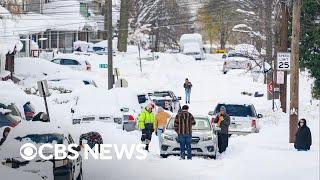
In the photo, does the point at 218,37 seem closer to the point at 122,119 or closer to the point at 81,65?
the point at 81,65

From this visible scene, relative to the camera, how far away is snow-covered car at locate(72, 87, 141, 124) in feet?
78.9

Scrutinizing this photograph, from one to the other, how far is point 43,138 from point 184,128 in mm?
5206

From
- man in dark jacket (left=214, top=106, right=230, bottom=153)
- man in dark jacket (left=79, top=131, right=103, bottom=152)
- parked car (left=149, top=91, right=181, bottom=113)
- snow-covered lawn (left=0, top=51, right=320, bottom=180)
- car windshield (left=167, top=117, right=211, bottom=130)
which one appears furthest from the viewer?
parked car (left=149, top=91, right=181, bottom=113)

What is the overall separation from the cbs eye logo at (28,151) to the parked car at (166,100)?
1824 centimetres

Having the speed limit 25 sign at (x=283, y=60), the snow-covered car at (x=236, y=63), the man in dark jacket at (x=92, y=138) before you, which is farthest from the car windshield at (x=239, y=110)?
the snow-covered car at (x=236, y=63)

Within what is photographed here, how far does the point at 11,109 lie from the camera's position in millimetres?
22234

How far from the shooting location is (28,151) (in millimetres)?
12984

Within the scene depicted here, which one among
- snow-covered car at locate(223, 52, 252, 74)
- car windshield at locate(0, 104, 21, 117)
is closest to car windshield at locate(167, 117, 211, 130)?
car windshield at locate(0, 104, 21, 117)

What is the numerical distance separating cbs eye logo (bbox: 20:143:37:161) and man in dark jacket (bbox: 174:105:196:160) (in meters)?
5.91

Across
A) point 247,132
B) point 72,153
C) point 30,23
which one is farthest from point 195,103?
point 72,153

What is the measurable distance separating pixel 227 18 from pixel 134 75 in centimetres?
2764

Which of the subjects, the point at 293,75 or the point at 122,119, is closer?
the point at 293,75

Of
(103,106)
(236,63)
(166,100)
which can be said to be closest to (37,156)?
(103,106)

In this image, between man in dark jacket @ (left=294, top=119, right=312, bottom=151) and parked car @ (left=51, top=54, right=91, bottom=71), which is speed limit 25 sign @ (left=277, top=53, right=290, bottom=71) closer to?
man in dark jacket @ (left=294, top=119, right=312, bottom=151)
